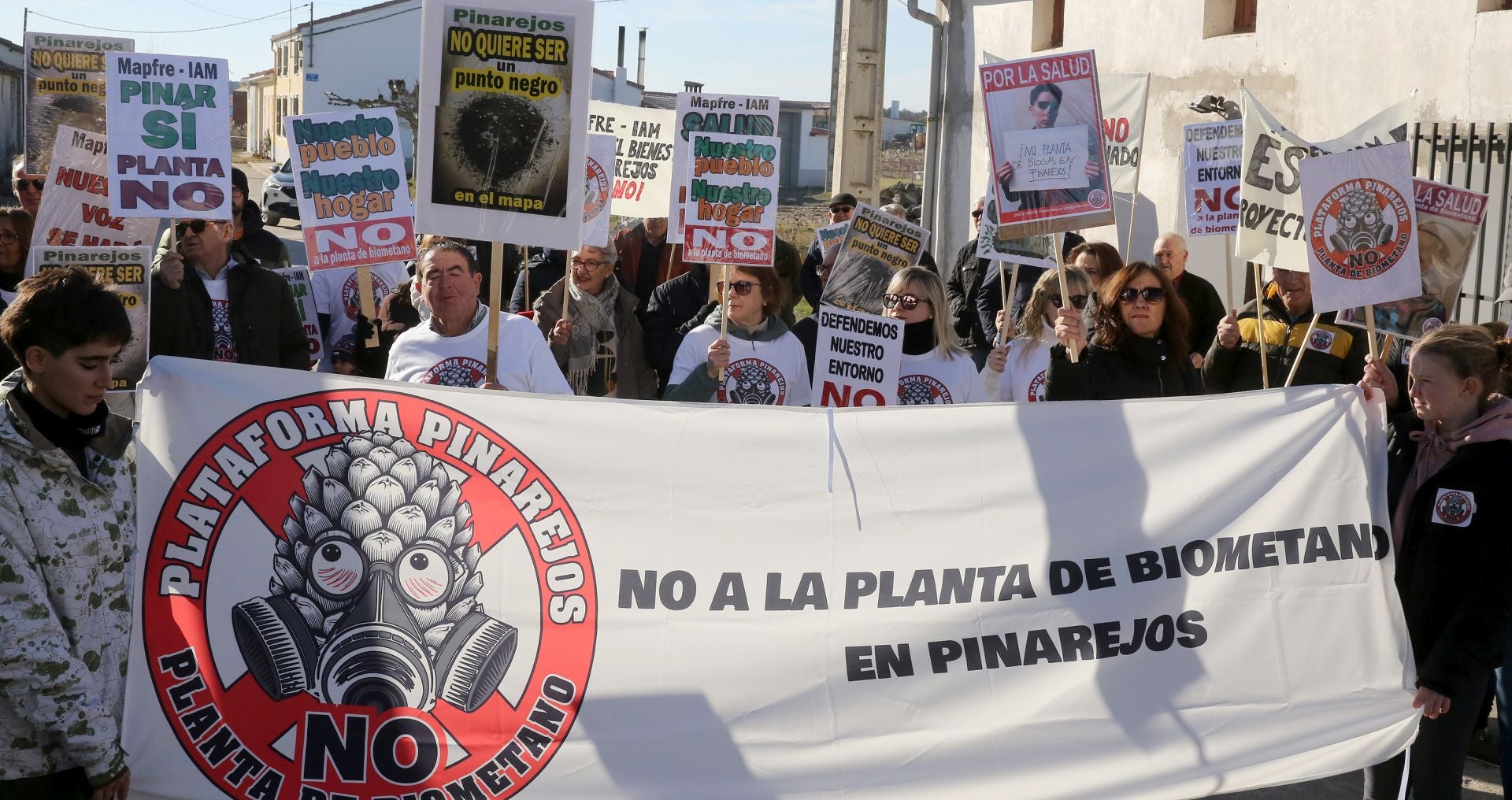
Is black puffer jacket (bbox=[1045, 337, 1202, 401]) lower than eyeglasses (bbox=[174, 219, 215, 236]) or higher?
lower

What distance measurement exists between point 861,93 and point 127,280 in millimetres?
15930

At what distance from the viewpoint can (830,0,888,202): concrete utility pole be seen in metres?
19.6

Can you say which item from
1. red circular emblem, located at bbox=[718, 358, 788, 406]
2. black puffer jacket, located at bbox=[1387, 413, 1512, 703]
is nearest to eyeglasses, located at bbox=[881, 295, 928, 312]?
red circular emblem, located at bbox=[718, 358, 788, 406]

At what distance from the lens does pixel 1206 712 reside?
4.13 m

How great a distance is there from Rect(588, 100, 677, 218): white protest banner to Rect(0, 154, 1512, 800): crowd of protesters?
896 millimetres

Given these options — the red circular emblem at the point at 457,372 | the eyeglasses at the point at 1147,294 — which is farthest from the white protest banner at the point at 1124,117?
the red circular emblem at the point at 457,372

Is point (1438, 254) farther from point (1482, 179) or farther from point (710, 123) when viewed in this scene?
point (1482, 179)

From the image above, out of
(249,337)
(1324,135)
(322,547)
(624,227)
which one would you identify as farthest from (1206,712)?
(1324,135)

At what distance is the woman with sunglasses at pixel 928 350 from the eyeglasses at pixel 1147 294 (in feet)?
2.81

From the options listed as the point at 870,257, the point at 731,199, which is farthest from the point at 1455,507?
the point at 731,199

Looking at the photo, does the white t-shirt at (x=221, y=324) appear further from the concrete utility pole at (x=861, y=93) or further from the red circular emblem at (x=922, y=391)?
the concrete utility pole at (x=861, y=93)

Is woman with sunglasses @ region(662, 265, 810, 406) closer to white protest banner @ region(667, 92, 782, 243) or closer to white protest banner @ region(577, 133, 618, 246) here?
white protest banner @ region(667, 92, 782, 243)

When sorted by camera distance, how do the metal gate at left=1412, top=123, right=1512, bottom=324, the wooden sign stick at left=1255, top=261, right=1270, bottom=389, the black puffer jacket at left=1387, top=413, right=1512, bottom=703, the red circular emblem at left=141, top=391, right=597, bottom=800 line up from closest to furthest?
the red circular emblem at left=141, top=391, right=597, bottom=800
the black puffer jacket at left=1387, top=413, right=1512, bottom=703
the wooden sign stick at left=1255, top=261, right=1270, bottom=389
the metal gate at left=1412, top=123, right=1512, bottom=324

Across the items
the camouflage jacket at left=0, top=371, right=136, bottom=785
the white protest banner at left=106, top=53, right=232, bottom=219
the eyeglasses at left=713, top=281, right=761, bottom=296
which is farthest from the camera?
the white protest banner at left=106, top=53, right=232, bottom=219
